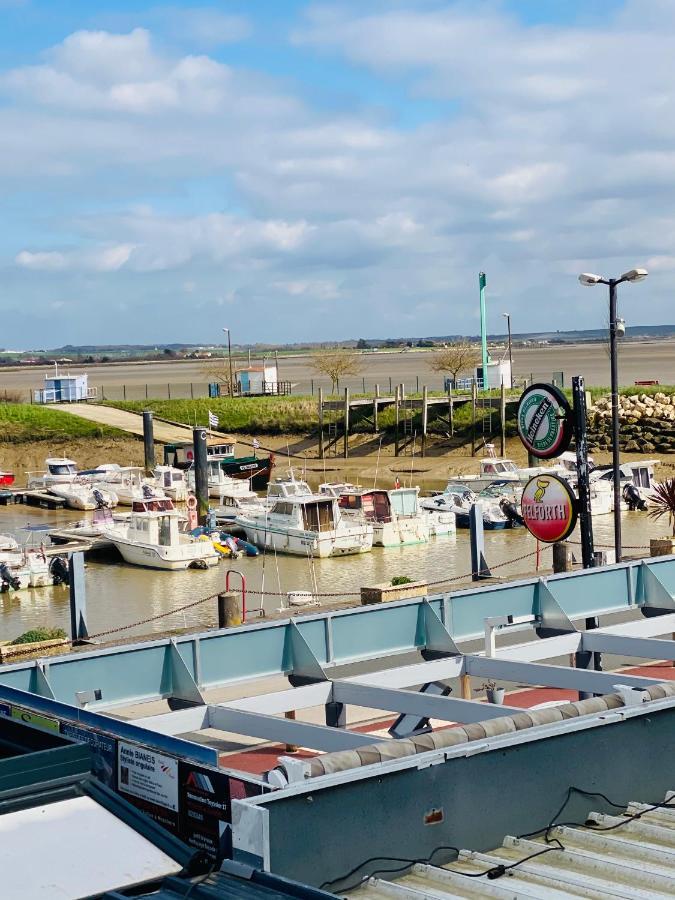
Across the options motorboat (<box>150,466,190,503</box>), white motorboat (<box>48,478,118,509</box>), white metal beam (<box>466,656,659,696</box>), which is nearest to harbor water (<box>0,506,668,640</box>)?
white motorboat (<box>48,478,118,509</box>)

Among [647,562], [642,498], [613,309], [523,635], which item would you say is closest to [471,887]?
[647,562]

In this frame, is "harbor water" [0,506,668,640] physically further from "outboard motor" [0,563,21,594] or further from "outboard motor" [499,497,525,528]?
"outboard motor" [499,497,525,528]

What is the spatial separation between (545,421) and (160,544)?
2656cm

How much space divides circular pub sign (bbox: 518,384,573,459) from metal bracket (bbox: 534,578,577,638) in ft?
20.5

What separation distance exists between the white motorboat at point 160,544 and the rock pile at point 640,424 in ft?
102

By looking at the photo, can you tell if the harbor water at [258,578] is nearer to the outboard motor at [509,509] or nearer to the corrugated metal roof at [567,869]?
the outboard motor at [509,509]

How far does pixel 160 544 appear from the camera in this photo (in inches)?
1813

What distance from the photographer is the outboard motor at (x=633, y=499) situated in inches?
2194

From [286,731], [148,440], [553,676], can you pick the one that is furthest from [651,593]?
[148,440]

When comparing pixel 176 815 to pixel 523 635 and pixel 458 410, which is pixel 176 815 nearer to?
pixel 523 635

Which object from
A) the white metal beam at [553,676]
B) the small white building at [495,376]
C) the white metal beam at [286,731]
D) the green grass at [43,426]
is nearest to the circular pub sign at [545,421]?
the white metal beam at [553,676]

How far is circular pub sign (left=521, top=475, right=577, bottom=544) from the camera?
812 inches

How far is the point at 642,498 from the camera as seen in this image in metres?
55.9

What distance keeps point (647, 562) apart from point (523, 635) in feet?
9.73
